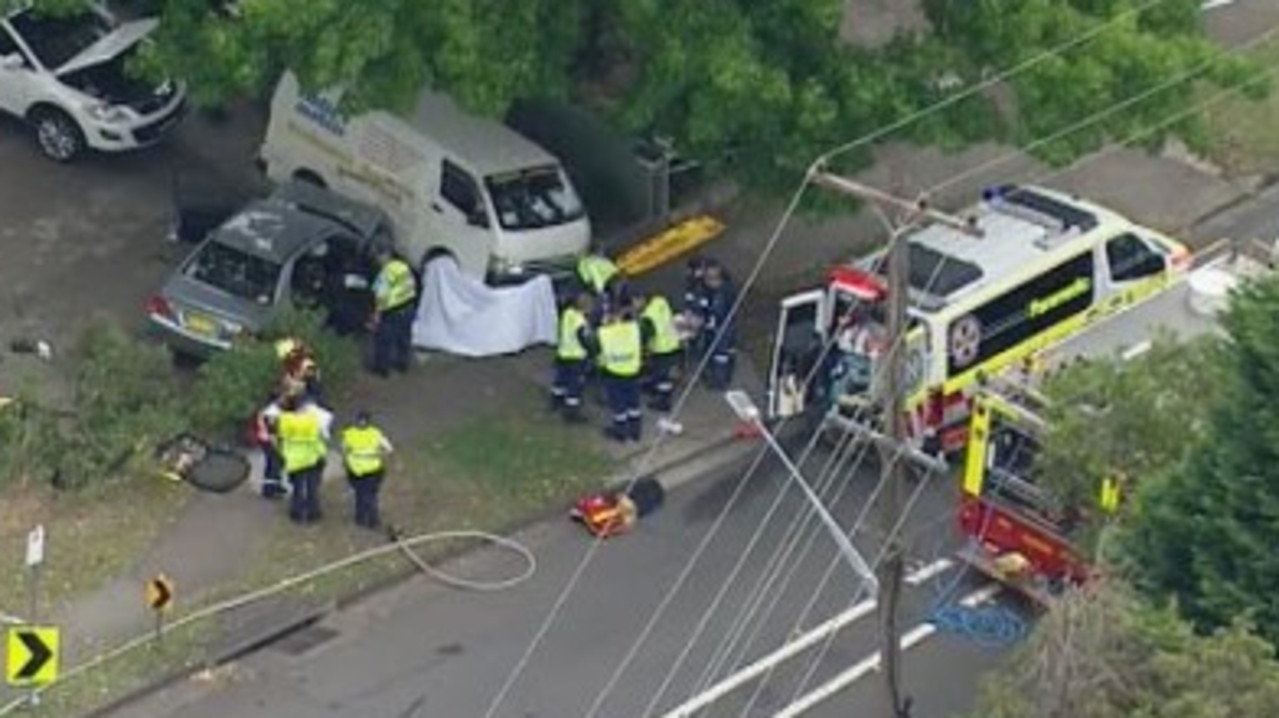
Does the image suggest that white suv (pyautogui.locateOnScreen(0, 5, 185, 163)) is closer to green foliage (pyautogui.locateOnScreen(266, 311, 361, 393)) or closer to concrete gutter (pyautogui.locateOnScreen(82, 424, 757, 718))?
green foliage (pyautogui.locateOnScreen(266, 311, 361, 393))

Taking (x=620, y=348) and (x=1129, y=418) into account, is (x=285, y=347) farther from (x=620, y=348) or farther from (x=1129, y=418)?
(x=1129, y=418)

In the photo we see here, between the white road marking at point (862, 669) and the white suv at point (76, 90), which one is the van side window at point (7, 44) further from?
the white road marking at point (862, 669)

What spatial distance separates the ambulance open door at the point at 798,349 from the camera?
90.2 feet

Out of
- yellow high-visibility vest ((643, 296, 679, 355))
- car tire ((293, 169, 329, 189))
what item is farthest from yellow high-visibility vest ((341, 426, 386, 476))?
car tire ((293, 169, 329, 189))

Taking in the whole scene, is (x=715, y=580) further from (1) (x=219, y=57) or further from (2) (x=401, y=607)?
(1) (x=219, y=57)

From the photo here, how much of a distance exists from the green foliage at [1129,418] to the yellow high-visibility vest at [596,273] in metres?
6.04

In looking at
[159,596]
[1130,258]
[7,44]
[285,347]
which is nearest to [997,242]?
[1130,258]

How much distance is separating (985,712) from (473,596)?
7.01 metres

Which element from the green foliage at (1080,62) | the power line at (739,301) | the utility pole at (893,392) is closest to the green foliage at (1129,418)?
the utility pole at (893,392)

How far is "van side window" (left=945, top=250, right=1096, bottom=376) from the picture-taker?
88.7 ft

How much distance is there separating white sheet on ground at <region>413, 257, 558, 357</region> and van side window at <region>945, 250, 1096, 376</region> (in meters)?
4.17

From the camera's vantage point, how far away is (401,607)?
83.0 feet

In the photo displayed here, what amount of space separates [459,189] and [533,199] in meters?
0.70

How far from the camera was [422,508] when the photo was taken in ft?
87.0
